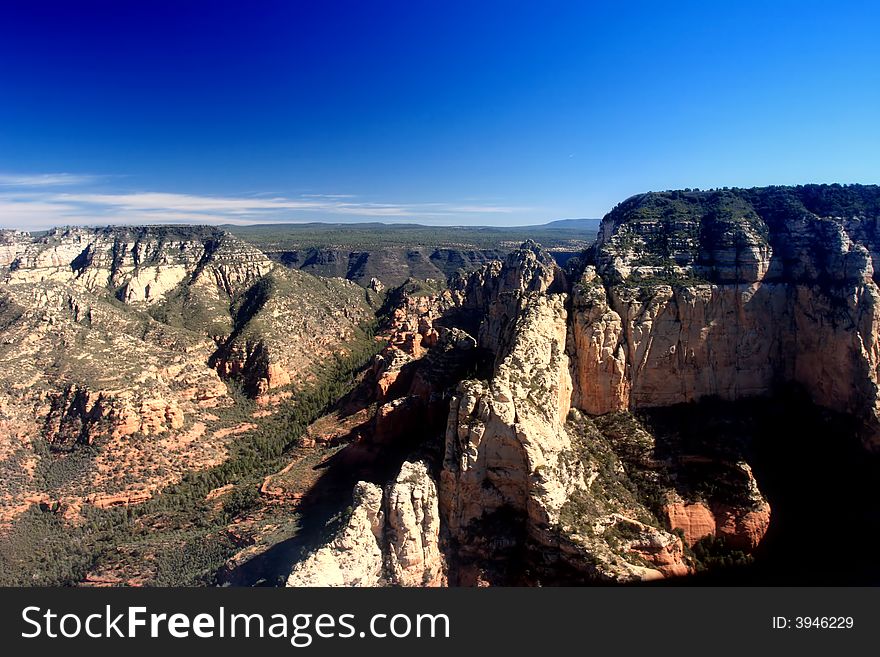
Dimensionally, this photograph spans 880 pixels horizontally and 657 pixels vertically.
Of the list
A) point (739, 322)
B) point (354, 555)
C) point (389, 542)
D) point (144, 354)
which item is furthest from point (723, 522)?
point (144, 354)

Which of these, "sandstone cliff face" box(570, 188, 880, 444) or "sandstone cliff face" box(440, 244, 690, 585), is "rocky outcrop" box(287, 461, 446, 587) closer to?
"sandstone cliff face" box(440, 244, 690, 585)

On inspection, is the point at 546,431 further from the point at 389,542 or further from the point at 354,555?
the point at 354,555

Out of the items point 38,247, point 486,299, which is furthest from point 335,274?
point 486,299

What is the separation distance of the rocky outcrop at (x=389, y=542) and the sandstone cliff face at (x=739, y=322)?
17604mm

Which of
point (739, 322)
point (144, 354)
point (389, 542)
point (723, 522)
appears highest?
point (739, 322)

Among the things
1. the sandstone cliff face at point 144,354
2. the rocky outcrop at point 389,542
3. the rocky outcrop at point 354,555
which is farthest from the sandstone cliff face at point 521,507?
the sandstone cliff face at point 144,354

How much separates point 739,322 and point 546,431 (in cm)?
2145

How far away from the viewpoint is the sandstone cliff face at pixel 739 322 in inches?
1555

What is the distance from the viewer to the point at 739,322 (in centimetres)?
4156

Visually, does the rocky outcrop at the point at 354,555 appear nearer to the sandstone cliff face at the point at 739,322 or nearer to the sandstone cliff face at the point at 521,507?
the sandstone cliff face at the point at 521,507

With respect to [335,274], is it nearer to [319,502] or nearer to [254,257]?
[254,257]

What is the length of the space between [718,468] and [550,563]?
58.3 ft

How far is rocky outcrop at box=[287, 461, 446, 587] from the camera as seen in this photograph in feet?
86.4

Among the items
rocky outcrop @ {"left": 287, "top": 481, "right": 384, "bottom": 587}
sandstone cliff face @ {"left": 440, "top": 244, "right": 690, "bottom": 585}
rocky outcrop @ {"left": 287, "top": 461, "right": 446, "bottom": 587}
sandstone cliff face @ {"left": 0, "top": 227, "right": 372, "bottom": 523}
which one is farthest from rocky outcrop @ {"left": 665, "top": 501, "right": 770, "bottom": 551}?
sandstone cliff face @ {"left": 0, "top": 227, "right": 372, "bottom": 523}
